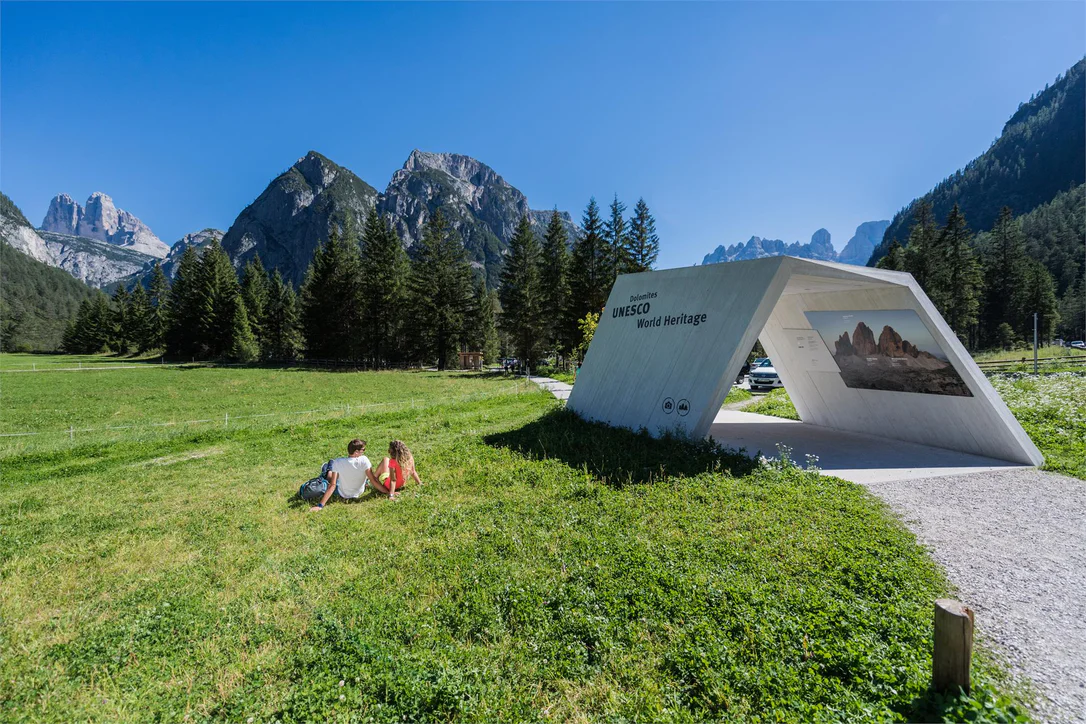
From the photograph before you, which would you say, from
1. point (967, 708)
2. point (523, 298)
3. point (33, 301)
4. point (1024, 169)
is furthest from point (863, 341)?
point (1024, 169)

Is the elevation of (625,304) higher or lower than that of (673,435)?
higher

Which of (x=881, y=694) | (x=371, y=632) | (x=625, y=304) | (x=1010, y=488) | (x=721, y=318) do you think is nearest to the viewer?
(x=881, y=694)

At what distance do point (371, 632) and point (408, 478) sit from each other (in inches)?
218

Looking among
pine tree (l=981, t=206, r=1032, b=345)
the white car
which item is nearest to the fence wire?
the white car

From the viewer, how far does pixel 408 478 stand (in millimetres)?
9922

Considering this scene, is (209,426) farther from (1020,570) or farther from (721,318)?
(1020,570)

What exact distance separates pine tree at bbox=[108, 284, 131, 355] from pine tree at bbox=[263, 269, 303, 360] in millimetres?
31145

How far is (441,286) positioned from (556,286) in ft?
42.4

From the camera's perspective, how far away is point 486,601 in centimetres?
502

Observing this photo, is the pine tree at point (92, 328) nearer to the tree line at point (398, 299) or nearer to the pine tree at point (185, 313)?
the tree line at point (398, 299)

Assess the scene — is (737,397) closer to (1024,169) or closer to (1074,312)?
(1074,312)

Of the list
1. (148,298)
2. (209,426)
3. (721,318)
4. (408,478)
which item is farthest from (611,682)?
(148,298)

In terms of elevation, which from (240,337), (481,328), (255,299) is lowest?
(240,337)

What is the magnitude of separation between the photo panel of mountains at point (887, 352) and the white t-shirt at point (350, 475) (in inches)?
492
